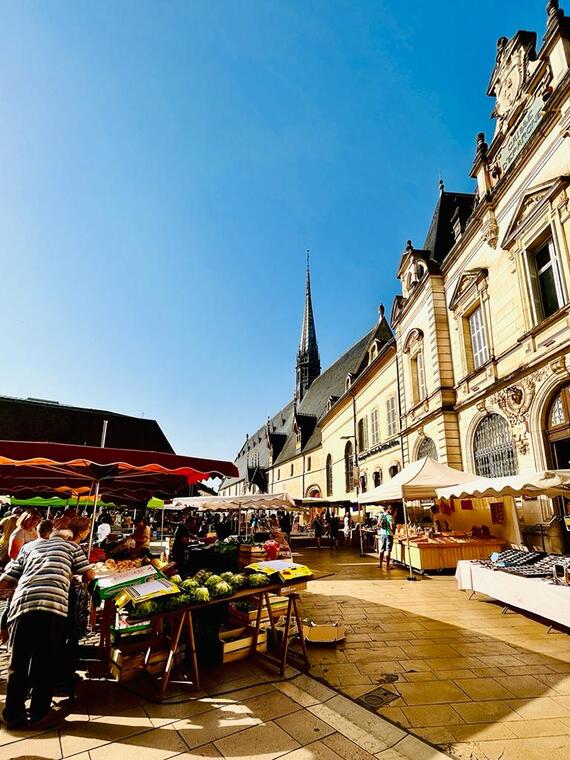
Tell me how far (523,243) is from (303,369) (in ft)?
151

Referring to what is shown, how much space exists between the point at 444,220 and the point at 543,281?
9.12 m

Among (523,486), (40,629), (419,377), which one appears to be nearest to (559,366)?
(523,486)

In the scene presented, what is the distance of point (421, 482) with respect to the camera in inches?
436

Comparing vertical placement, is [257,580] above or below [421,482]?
below

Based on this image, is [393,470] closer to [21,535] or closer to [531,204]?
[531,204]

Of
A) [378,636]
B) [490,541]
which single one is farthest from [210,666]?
[490,541]

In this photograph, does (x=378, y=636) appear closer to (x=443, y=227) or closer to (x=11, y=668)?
(x=11, y=668)

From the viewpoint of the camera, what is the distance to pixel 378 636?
5688mm

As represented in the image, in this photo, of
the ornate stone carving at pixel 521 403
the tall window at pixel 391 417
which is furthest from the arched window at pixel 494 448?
the tall window at pixel 391 417

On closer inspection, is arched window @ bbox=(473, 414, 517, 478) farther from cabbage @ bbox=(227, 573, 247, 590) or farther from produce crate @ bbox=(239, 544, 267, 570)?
cabbage @ bbox=(227, 573, 247, 590)

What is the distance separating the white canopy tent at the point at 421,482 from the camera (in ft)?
36.1

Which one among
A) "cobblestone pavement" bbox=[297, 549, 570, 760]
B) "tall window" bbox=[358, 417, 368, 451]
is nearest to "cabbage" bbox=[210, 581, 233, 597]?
"cobblestone pavement" bbox=[297, 549, 570, 760]

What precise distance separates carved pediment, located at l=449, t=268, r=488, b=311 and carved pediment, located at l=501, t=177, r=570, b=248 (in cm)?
131

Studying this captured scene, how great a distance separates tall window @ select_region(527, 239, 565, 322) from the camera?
10.4 m
